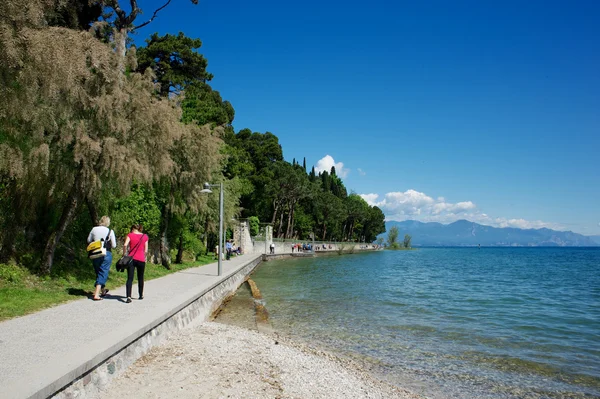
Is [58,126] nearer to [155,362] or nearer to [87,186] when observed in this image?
[87,186]

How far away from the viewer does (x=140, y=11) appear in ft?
57.5

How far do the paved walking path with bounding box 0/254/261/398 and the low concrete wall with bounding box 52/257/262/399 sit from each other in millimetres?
43

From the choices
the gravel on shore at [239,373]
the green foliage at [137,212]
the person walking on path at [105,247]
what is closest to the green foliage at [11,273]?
the person walking on path at [105,247]

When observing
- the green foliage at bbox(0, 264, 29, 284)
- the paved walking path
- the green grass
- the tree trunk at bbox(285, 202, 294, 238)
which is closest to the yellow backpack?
the paved walking path

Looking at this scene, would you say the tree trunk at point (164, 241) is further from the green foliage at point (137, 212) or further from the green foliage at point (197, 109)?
the green foliage at point (197, 109)

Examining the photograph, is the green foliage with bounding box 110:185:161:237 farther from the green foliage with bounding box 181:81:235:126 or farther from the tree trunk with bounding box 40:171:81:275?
the green foliage with bounding box 181:81:235:126

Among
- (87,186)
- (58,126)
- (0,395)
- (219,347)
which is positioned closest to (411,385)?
(219,347)

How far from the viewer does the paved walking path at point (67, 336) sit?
504cm

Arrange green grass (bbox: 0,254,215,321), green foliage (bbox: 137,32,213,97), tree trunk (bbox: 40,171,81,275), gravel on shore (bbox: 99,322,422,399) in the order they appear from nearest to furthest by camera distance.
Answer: gravel on shore (bbox: 99,322,422,399) → green grass (bbox: 0,254,215,321) → tree trunk (bbox: 40,171,81,275) → green foliage (bbox: 137,32,213,97)

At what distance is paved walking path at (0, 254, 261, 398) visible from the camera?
198 inches

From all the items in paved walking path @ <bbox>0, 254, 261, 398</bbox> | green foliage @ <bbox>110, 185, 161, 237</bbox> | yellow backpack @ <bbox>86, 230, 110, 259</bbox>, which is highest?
green foliage @ <bbox>110, 185, 161, 237</bbox>

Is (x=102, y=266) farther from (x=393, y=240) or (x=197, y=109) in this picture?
(x=393, y=240)

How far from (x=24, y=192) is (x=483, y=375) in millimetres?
12352

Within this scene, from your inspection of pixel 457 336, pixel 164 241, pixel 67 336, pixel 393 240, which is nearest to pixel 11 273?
pixel 67 336
